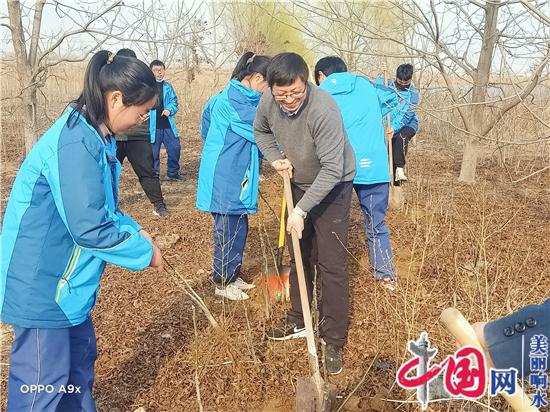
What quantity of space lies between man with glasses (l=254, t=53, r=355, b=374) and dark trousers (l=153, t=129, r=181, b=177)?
384 cm

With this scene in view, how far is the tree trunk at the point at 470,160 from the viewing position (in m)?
5.86

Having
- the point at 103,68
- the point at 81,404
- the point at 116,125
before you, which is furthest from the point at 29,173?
the point at 81,404

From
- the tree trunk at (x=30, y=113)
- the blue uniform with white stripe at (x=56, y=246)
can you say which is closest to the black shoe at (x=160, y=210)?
the tree trunk at (x=30, y=113)

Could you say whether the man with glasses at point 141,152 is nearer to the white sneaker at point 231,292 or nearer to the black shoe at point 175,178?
the black shoe at point 175,178

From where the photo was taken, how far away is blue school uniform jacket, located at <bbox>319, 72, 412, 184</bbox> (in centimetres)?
328

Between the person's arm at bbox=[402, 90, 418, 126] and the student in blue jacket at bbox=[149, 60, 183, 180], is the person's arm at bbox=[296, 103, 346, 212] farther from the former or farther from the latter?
the student in blue jacket at bbox=[149, 60, 183, 180]

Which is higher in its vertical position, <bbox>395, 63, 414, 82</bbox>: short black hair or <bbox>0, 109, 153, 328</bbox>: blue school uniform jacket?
<bbox>395, 63, 414, 82</bbox>: short black hair

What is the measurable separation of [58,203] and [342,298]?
1.57 meters

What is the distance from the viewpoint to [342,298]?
256cm

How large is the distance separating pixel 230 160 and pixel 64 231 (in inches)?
63.3

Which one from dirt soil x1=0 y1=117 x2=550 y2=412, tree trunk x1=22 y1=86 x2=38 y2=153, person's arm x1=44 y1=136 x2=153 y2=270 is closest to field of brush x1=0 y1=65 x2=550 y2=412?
dirt soil x1=0 y1=117 x2=550 y2=412

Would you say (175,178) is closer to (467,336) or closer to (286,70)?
(286,70)

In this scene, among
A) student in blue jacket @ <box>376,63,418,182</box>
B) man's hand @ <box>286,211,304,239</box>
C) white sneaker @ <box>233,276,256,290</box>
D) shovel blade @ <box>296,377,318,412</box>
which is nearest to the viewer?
shovel blade @ <box>296,377,318,412</box>

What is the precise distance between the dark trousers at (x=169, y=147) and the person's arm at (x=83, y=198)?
4.69 metres
